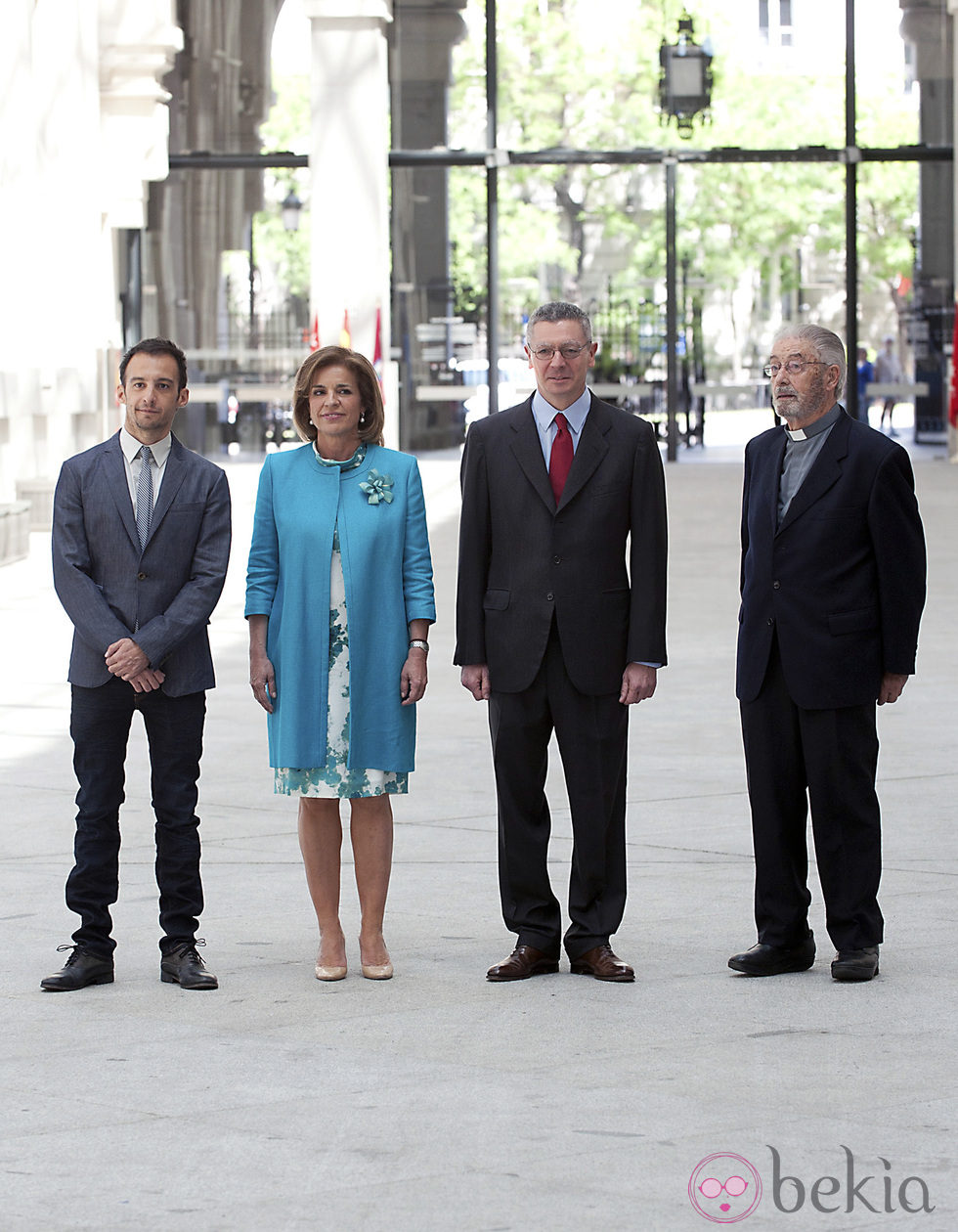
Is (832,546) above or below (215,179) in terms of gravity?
below

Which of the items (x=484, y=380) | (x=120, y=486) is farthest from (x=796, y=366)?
(x=484, y=380)

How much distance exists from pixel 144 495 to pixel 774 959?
2.10 metres

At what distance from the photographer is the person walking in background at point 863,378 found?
29047 mm

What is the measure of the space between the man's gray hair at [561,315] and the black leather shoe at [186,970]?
1874 mm

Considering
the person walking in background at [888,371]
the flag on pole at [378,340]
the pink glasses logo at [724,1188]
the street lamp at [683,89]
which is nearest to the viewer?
the pink glasses logo at [724,1188]

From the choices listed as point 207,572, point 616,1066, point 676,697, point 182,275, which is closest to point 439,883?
point 207,572

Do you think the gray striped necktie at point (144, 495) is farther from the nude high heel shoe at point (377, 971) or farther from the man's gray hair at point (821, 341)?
the man's gray hair at point (821, 341)

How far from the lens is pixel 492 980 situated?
5.57m

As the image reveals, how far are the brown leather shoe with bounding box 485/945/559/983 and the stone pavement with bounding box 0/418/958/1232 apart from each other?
6 centimetres

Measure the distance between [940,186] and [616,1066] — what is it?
25.4 m

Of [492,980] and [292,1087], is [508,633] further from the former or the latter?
[292,1087]

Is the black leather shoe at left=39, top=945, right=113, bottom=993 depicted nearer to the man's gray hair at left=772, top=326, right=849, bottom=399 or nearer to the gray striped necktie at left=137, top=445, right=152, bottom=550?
the gray striped necktie at left=137, top=445, right=152, bottom=550

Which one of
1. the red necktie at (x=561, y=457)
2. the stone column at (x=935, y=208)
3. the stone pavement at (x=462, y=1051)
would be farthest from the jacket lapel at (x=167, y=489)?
the stone column at (x=935, y=208)

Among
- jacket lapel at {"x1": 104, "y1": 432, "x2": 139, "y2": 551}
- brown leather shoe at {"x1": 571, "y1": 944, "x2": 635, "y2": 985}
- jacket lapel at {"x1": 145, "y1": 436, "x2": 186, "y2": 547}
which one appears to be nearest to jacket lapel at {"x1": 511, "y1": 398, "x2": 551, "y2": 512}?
jacket lapel at {"x1": 145, "y1": 436, "x2": 186, "y2": 547}
